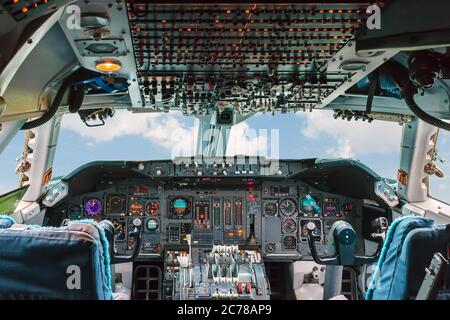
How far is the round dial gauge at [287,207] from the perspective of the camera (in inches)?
201

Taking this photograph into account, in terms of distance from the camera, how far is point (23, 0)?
147 centimetres

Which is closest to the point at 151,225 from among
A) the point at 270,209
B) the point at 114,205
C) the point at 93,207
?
the point at 114,205

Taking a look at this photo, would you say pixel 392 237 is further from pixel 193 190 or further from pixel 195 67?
pixel 193 190

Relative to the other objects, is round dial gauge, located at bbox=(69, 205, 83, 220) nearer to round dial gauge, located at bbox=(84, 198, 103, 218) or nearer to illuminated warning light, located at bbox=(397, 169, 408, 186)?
round dial gauge, located at bbox=(84, 198, 103, 218)

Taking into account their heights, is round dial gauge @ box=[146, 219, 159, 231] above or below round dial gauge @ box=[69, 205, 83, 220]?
below

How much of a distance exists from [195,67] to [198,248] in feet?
9.66

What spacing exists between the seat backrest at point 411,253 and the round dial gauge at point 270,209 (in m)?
3.30

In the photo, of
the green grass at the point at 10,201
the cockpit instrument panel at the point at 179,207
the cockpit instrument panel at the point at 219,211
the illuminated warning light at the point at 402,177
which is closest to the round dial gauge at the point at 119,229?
the cockpit instrument panel at the point at 219,211

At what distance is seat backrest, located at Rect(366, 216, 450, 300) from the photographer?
1.66 m

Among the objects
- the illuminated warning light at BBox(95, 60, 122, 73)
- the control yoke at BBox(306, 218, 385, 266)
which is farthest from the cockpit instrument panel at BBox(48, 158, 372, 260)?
the illuminated warning light at BBox(95, 60, 122, 73)

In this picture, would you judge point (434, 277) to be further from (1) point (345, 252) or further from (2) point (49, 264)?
(1) point (345, 252)

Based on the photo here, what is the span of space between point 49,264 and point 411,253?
1.30m

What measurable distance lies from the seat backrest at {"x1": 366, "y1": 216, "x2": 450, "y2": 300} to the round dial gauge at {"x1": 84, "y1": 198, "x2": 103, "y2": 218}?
12.4ft

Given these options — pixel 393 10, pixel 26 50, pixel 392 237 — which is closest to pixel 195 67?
pixel 26 50
